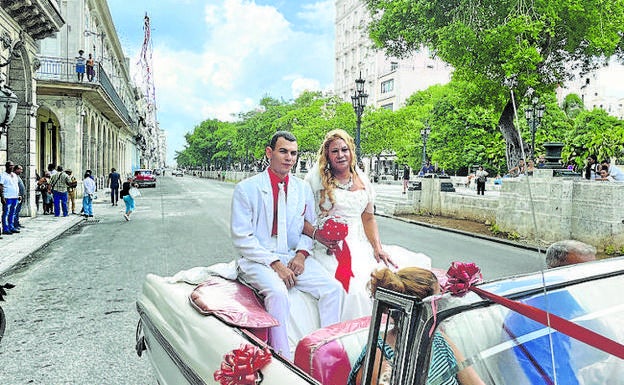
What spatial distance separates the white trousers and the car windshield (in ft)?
5.19

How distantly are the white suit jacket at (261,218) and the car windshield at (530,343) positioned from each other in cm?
199

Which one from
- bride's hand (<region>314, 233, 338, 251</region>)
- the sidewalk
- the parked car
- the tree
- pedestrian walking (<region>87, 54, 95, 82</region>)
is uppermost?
pedestrian walking (<region>87, 54, 95, 82</region>)

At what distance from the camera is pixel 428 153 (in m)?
52.9

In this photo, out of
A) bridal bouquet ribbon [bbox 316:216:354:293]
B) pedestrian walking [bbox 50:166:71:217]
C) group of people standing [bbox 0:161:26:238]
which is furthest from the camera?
pedestrian walking [bbox 50:166:71:217]

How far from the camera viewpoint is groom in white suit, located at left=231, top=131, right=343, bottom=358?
3.16 meters

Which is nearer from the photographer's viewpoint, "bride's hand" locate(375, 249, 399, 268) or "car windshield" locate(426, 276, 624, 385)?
"car windshield" locate(426, 276, 624, 385)

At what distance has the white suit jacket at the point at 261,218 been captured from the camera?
10.9 feet

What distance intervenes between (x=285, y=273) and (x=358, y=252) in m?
0.82

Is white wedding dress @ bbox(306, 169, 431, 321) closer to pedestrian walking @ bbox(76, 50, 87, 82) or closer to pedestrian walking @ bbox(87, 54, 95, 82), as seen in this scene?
pedestrian walking @ bbox(76, 50, 87, 82)

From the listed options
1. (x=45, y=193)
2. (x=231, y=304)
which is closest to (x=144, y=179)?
(x=45, y=193)

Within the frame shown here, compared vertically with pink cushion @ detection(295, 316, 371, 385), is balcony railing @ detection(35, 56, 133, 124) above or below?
above

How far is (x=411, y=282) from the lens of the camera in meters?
1.62

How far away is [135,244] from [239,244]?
8.79m

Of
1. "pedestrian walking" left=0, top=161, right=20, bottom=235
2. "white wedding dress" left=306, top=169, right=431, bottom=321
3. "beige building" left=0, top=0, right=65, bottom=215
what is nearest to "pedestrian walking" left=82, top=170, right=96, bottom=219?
"beige building" left=0, top=0, right=65, bottom=215
